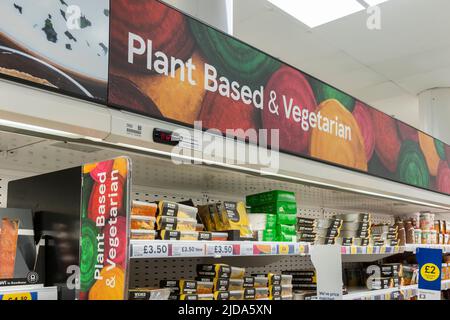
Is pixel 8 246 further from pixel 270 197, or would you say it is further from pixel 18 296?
pixel 270 197

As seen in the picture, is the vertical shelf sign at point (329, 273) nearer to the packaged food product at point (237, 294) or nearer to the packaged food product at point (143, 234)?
the packaged food product at point (237, 294)

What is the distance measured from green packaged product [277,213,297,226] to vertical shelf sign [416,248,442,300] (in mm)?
701

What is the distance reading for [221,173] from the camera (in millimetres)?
2562

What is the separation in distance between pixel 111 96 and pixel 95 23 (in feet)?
0.84

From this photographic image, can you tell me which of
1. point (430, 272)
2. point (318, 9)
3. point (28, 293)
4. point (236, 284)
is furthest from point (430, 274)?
point (318, 9)

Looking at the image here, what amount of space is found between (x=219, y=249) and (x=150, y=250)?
0.42 m

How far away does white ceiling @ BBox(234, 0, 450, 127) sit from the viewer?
4.21 m

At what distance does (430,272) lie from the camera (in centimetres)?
264

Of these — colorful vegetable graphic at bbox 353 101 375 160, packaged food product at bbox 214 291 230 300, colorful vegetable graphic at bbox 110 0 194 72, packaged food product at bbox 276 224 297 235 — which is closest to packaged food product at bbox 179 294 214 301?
packaged food product at bbox 214 291 230 300

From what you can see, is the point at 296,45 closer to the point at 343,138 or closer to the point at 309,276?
the point at 343,138

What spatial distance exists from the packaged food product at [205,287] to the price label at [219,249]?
8.4 inches

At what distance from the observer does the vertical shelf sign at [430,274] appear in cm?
260
